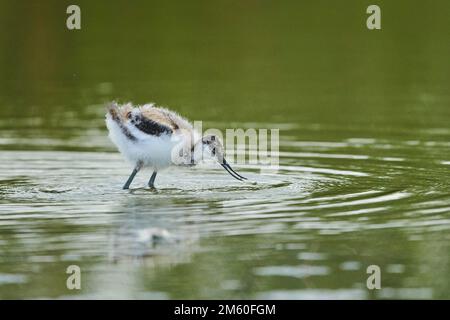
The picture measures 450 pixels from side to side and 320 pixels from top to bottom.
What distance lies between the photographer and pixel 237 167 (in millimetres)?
15711

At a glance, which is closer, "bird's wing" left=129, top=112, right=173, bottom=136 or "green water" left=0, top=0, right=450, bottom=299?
"green water" left=0, top=0, right=450, bottom=299

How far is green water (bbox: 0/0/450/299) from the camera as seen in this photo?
33.5 ft

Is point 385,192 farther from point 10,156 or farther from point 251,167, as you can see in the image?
point 10,156

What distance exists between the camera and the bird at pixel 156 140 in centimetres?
1391

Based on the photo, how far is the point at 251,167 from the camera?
15.7 m

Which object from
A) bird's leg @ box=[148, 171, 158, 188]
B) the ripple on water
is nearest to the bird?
bird's leg @ box=[148, 171, 158, 188]

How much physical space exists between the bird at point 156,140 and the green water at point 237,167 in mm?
360

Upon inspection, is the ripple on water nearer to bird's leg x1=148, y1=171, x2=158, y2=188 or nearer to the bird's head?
bird's leg x1=148, y1=171, x2=158, y2=188

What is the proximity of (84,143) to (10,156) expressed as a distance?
1.41 m

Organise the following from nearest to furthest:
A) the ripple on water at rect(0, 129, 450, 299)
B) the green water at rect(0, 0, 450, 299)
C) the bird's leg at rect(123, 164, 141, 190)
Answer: the green water at rect(0, 0, 450, 299), the ripple on water at rect(0, 129, 450, 299), the bird's leg at rect(123, 164, 141, 190)

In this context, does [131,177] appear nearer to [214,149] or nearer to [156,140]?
[156,140]

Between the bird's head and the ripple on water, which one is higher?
the bird's head

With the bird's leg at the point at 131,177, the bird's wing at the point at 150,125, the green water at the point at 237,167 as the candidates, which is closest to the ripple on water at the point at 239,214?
the green water at the point at 237,167

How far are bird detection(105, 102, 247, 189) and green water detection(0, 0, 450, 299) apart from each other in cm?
36
